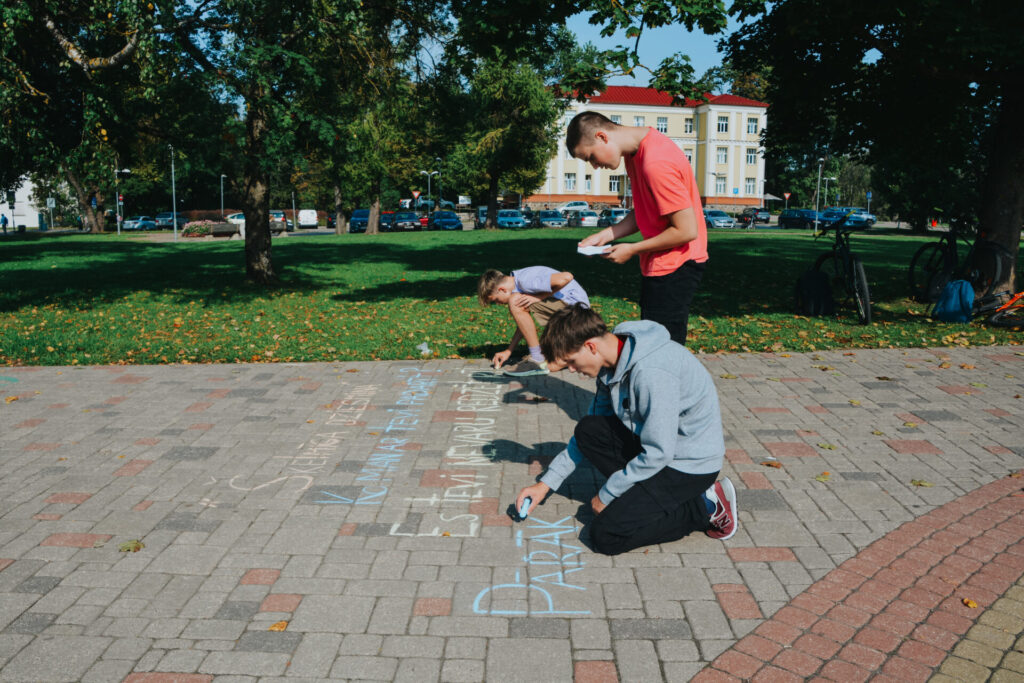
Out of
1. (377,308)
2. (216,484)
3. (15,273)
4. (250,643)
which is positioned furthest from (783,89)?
(15,273)

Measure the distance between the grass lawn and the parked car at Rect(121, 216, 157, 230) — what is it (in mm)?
41151

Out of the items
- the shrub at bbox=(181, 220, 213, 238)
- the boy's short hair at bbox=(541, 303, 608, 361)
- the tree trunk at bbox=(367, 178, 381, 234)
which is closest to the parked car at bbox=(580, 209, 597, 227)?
the tree trunk at bbox=(367, 178, 381, 234)

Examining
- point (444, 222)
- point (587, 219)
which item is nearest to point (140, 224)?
point (444, 222)

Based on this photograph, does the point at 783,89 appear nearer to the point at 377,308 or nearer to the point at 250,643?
the point at 377,308

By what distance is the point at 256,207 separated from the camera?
49.0ft

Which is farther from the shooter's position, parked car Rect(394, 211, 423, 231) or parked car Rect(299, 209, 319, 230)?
parked car Rect(299, 209, 319, 230)

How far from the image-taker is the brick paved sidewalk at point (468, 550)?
10.1 feet

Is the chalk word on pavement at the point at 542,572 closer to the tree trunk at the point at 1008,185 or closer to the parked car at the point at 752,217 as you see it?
the tree trunk at the point at 1008,185

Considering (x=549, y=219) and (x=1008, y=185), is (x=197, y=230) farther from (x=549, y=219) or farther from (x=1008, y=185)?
(x=1008, y=185)

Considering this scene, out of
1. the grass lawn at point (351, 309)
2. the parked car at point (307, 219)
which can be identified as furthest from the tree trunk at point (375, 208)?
the grass lawn at point (351, 309)

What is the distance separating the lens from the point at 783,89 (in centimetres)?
1445

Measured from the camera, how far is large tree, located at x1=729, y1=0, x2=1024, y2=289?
10125 mm

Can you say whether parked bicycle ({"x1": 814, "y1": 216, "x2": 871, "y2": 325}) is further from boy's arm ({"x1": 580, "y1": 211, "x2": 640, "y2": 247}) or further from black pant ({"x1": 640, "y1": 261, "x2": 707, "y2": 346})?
black pant ({"x1": 640, "y1": 261, "x2": 707, "y2": 346})

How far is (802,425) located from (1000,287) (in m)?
7.69
